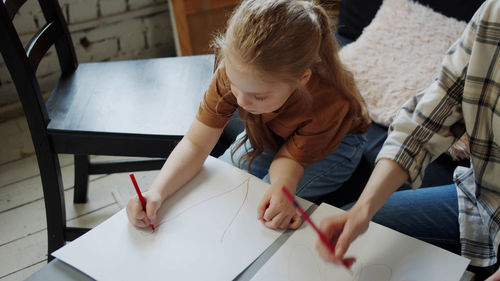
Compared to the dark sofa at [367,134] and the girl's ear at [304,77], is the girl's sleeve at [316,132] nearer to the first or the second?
the girl's ear at [304,77]

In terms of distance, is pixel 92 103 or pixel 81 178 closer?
pixel 92 103

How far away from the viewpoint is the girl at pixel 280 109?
0.69 meters

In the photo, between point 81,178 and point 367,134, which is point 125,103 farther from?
point 367,134

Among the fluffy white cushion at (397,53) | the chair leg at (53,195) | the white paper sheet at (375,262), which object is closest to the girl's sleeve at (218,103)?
the white paper sheet at (375,262)

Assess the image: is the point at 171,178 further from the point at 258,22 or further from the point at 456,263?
the point at 456,263

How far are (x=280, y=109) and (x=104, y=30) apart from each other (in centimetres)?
140

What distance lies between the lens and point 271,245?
2.16 feet

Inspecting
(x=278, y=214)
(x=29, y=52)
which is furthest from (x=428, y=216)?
(x=29, y=52)

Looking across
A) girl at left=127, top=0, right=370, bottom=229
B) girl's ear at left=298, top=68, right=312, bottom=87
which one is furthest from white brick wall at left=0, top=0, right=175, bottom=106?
girl's ear at left=298, top=68, right=312, bottom=87

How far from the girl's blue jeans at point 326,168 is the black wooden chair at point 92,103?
0.20m

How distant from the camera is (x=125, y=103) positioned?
1139 millimetres

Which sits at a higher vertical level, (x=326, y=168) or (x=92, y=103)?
(x=92, y=103)

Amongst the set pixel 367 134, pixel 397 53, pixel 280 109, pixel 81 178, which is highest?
pixel 280 109

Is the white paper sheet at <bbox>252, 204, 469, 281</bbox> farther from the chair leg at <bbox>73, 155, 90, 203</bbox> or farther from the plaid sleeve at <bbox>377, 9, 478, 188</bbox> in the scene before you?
the chair leg at <bbox>73, 155, 90, 203</bbox>
